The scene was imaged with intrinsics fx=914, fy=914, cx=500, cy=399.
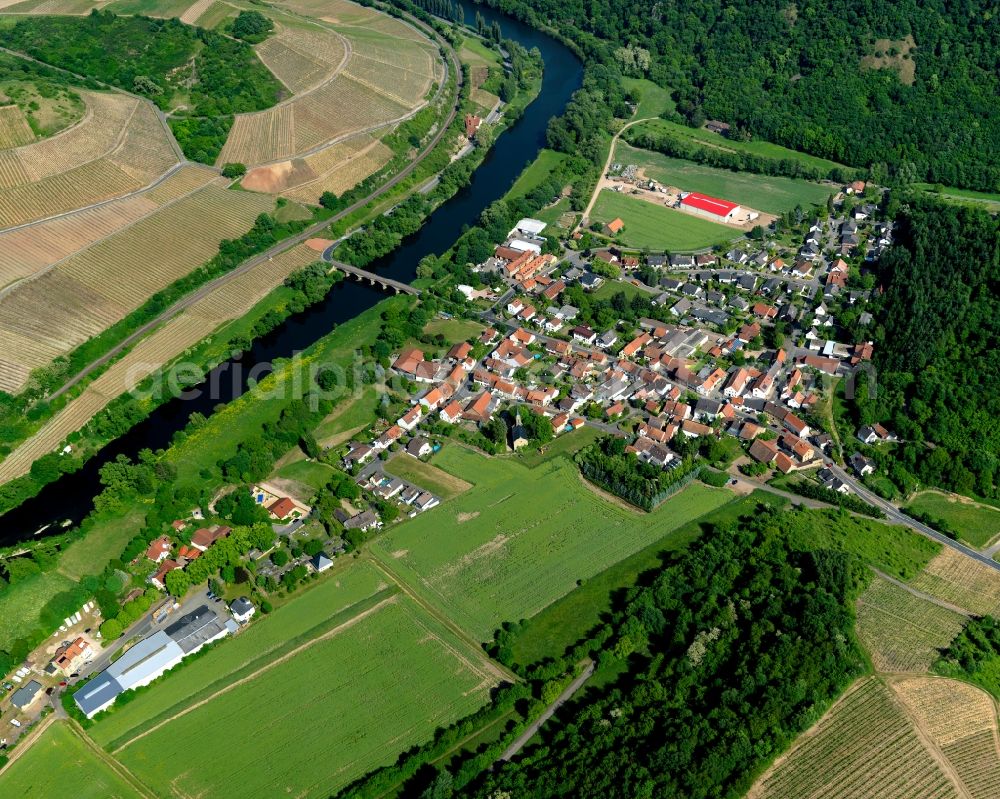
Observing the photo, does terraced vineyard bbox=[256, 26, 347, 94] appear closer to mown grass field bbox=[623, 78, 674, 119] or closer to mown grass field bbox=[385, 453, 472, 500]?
mown grass field bbox=[623, 78, 674, 119]

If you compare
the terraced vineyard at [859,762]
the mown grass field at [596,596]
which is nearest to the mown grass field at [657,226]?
the mown grass field at [596,596]

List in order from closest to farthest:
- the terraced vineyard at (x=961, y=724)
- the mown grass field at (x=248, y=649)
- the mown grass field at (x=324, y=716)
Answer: the terraced vineyard at (x=961, y=724) < the mown grass field at (x=324, y=716) < the mown grass field at (x=248, y=649)

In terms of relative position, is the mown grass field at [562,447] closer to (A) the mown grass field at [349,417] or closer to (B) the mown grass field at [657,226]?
(A) the mown grass field at [349,417]

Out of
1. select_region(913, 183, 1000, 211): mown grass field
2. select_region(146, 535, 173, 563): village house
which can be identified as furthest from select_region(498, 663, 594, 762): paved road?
select_region(913, 183, 1000, 211): mown grass field

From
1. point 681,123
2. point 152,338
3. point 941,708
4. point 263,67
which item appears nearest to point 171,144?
point 263,67

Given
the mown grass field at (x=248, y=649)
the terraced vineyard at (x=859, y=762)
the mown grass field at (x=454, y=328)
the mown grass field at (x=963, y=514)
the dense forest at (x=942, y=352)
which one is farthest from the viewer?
the mown grass field at (x=454, y=328)
